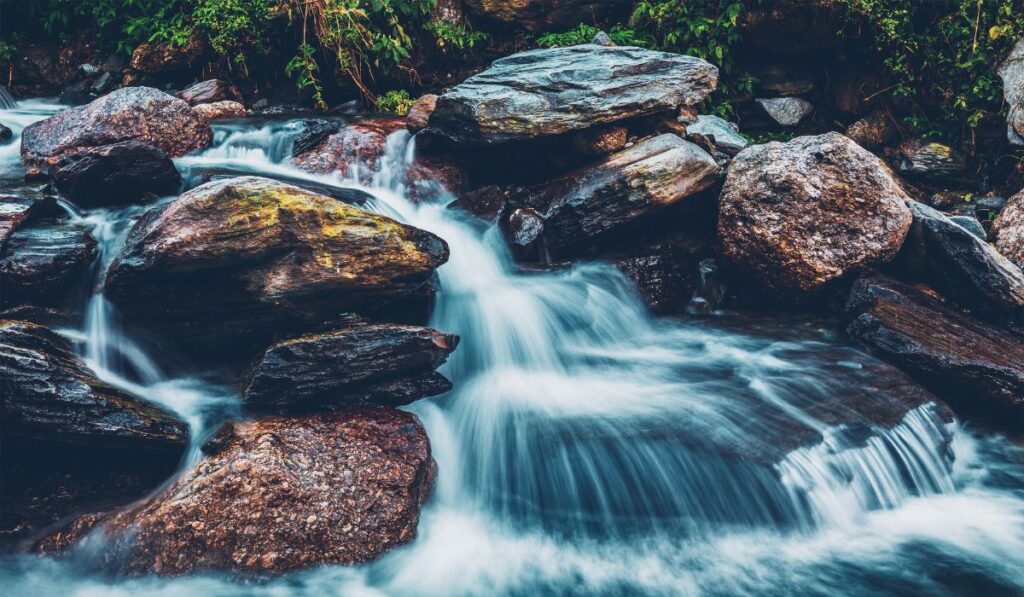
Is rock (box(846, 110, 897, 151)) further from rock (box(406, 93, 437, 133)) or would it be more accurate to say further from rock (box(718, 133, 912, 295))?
rock (box(406, 93, 437, 133))

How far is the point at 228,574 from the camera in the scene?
360 cm

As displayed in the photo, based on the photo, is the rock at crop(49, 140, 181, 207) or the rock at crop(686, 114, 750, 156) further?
the rock at crop(686, 114, 750, 156)

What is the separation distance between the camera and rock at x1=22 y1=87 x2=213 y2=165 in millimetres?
7320

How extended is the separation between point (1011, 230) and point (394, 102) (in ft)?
28.7

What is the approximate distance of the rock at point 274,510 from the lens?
11.9ft

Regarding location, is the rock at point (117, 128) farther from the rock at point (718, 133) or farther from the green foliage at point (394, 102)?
the rock at point (718, 133)

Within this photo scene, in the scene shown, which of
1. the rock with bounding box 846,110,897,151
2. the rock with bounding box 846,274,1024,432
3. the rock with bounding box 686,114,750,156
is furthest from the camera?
the rock with bounding box 846,110,897,151

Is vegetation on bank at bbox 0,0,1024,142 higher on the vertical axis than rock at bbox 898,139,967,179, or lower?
higher

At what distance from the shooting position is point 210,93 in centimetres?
1041

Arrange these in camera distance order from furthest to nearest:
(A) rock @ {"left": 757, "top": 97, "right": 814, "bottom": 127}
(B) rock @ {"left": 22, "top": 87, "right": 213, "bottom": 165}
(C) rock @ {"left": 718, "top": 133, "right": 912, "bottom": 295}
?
(A) rock @ {"left": 757, "top": 97, "right": 814, "bottom": 127} → (B) rock @ {"left": 22, "top": 87, "right": 213, "bottom": 165} → (C) rock @ {"left": 718, "top": 133, "right": 912, "bottom": 295}

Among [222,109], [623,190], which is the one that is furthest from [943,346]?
[222,109]

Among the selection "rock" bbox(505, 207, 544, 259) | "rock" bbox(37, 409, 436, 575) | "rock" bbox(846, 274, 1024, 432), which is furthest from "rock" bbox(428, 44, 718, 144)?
"rock" bbox(37, 409, 436, 575)

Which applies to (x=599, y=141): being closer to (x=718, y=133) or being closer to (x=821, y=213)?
(x=718, y=133)

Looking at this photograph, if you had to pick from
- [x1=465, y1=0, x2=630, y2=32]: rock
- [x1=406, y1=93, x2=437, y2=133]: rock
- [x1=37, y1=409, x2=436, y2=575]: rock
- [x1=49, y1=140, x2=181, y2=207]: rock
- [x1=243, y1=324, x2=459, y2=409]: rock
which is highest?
[x1=465, y1=0, x2=630, y2=32]: rock
